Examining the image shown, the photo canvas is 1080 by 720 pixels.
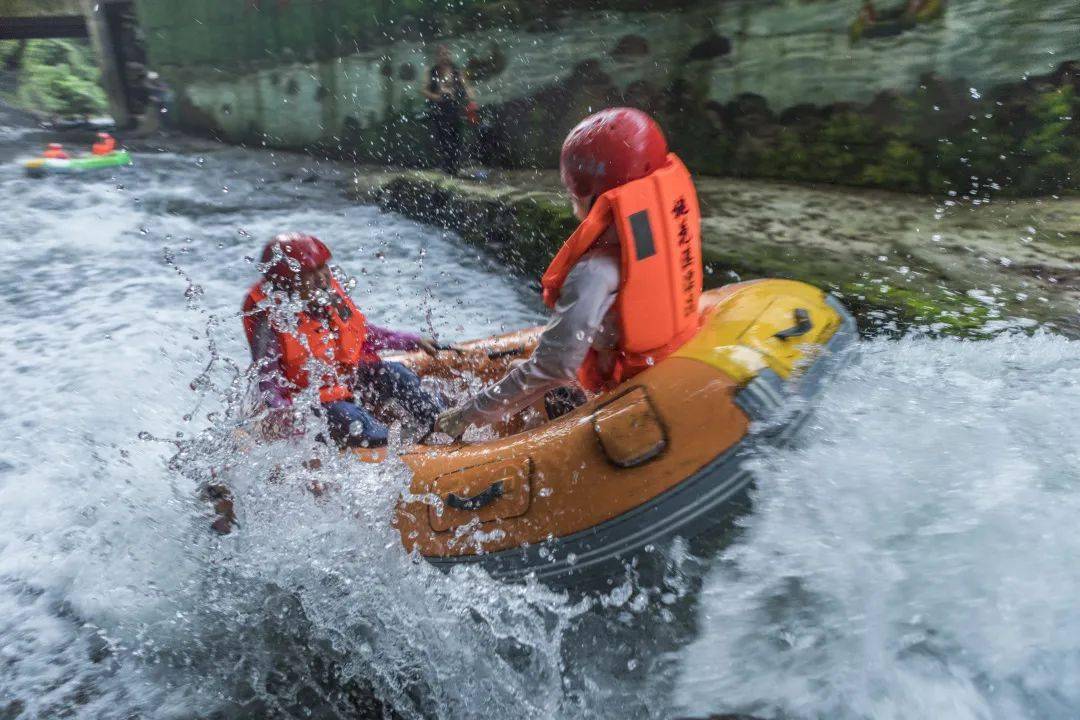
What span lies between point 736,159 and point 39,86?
1849 centimetres

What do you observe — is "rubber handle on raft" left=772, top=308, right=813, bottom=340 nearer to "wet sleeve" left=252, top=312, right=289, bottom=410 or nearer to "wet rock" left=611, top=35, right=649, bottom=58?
"wet sleeve" left=252, top=312, right=289, bottom=410

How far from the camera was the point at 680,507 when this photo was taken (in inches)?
88.8

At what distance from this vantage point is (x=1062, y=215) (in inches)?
201

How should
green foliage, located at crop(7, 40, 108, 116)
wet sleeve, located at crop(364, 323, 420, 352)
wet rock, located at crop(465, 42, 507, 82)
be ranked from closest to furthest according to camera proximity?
wet sleeve, located at crop(364, 323, 420, 352)
wet rock, located at crop(465, 42, 507, 82)
green foliage, located at crop(7, 40, 108, 116)

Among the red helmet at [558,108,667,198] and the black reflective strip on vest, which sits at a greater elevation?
the red helmet at [558,108,667,198]

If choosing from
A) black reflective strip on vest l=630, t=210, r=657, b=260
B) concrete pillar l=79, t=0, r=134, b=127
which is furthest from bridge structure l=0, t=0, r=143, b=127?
black reflective strip on vest l=630, t=210, r=657, b=260

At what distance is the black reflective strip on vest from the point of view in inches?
86.4

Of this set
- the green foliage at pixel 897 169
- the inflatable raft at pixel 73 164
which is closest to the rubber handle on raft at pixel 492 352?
the green foliage at pixel 897 169

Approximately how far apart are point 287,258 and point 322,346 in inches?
13.3

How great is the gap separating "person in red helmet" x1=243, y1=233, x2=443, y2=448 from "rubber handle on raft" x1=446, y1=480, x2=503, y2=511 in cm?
45

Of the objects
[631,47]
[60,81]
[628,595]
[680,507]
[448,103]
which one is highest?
[60,81]

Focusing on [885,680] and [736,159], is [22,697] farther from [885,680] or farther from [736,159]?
[736,159]

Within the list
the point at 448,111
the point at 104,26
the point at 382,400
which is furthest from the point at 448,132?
the point at 104,26

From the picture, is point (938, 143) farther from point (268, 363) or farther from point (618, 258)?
point (268, 363)
